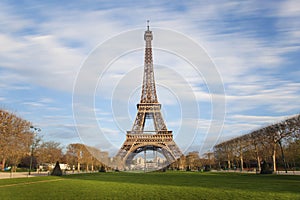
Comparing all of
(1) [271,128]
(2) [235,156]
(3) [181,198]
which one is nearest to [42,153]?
(2) [235,156]

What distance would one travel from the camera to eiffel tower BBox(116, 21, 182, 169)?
53188mm

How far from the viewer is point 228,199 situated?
452 inches

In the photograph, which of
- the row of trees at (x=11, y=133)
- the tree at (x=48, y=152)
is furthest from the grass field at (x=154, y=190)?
the tree at (x=48, y=152)

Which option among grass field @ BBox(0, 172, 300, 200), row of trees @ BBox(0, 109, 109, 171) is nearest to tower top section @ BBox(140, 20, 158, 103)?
row of trees @ BBox(0, 109, 109, 171)

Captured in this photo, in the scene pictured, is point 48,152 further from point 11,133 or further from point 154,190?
point 154,190

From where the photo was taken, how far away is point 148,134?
55.4 m

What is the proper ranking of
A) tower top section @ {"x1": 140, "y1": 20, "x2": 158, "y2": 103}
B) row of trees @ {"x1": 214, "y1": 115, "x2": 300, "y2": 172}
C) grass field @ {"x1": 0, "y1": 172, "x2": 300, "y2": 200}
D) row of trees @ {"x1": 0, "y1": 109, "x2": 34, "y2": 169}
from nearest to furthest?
grass field @ {"x1": 0, "y1": 172, "x2": 300, "y2": 200} < row of trees @ {"x1": 0, "y1": 109, "x2": 34, "y2": 169} < row of trees @ {"x1": 214, "y1": 115, "x2": 300, "y2": 172} < tower top section @ {"x1": 140, "y1": 20, "x2": 158, "y2": 103}

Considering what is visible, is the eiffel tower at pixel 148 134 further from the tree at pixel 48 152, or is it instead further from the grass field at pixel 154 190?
the grass field at pixel 154 190

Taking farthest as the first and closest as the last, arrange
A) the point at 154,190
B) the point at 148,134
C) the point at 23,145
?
the point at 148,134
the point at 23,145
the point at 154,190

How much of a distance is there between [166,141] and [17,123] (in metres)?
27.5

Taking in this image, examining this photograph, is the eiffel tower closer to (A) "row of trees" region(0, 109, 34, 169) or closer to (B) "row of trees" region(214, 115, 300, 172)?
(B) "row of trees" region(214, 115, 300, 172)

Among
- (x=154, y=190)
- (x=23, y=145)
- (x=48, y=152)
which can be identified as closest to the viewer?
(x=154, y=190)

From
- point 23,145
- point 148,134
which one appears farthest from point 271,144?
point 23,145

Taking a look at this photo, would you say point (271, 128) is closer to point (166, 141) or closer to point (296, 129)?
point (296, 129)
